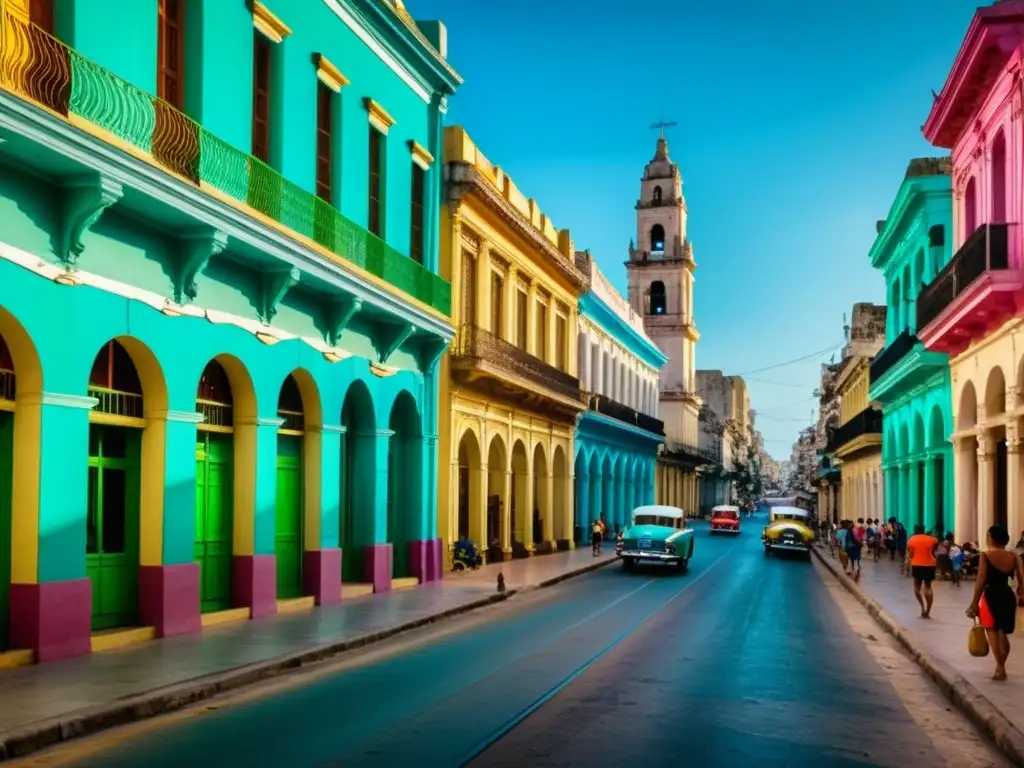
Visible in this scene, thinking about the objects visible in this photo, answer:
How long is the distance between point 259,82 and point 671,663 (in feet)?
31.6

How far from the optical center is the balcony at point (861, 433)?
135 ft

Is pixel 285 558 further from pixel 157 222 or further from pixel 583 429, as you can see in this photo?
pixel 583 429

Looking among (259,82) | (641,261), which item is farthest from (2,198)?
(641,261)

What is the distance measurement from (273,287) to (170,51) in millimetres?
3316

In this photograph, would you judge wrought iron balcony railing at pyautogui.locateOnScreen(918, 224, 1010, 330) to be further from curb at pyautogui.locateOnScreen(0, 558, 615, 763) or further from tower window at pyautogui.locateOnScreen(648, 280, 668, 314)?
tower window at pyautogui.locateOnScreen(648, 280, 668, 314)

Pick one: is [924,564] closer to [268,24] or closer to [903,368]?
[268,24]

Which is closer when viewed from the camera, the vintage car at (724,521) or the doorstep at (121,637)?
the doorstep at (121,637)

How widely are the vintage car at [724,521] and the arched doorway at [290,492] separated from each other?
1623 inches

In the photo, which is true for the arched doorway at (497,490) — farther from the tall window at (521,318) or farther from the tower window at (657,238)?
the tower window at (657,238)

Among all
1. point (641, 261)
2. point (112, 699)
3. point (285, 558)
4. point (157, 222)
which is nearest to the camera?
point (112, 699)

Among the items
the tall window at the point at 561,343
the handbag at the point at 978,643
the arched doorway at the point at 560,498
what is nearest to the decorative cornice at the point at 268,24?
the handbag at the point at 978,643

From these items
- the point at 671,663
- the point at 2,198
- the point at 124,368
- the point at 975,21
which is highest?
the point at 975,21

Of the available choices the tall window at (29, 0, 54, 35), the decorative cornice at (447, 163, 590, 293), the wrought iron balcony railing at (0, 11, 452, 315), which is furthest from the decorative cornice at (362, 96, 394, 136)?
the tall window at (29, 0, 54, 35)

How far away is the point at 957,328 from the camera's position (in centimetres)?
2105
